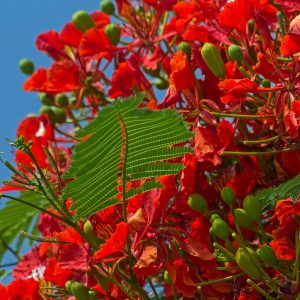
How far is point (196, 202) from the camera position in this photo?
5.30 feet

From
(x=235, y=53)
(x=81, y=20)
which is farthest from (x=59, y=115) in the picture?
(x=235, y=53)

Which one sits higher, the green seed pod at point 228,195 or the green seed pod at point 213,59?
the green seed pod at point 213,59

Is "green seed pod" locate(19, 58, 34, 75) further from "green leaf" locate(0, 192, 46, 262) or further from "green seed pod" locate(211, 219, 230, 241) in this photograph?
"green seed pod" locate(211, 219, 230, 241)

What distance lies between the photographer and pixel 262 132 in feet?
5.85

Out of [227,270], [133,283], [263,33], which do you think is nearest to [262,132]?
[263,33]

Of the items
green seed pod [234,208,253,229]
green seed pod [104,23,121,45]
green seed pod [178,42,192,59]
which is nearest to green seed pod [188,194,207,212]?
green seed pod [234,208,253,229]

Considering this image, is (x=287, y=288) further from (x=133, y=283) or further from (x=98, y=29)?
(x=98, y=29)

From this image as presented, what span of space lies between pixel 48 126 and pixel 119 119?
0.83 m

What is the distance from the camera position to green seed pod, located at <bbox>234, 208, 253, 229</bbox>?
4.93 feet

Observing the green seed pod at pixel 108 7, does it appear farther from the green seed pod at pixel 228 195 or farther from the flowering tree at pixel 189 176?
the green seed pod at pixel 228 195

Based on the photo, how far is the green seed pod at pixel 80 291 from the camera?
1518 millimetres

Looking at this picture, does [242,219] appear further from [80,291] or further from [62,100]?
[62,100]

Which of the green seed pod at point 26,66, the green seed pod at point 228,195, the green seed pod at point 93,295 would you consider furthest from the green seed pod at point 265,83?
the green seed pod at point 26,66

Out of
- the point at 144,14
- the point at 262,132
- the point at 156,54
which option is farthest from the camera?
the point at 144,14
